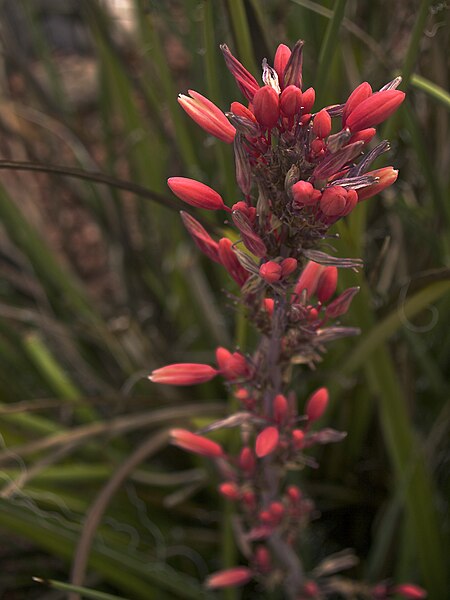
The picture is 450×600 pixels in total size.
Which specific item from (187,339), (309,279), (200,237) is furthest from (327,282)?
(187,339)

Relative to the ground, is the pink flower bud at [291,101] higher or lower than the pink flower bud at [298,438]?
higher

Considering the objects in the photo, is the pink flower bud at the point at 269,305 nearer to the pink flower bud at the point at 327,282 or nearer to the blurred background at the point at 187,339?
the pink flower bud at the point at 327,282

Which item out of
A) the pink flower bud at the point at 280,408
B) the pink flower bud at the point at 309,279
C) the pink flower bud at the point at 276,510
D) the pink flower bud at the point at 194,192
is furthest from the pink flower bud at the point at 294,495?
the pink flower bud at the point at 194,192

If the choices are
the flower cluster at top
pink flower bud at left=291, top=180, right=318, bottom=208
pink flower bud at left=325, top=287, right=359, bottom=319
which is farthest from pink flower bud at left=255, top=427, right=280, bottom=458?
pink flower bud at left=291, top=180, right=318, bottom=208

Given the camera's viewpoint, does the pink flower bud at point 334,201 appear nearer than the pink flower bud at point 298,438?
Yes

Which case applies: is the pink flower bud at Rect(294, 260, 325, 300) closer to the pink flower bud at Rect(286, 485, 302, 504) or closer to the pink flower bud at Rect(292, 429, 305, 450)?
the pink flower bud at Rect(292, 429, 305, 450)

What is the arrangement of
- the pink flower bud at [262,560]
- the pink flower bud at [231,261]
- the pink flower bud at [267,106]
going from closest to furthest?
1. the pink flower bud at [267,106]
2. the pink flower bud at [231,261]
3. the pink flower bud at [262,560]
